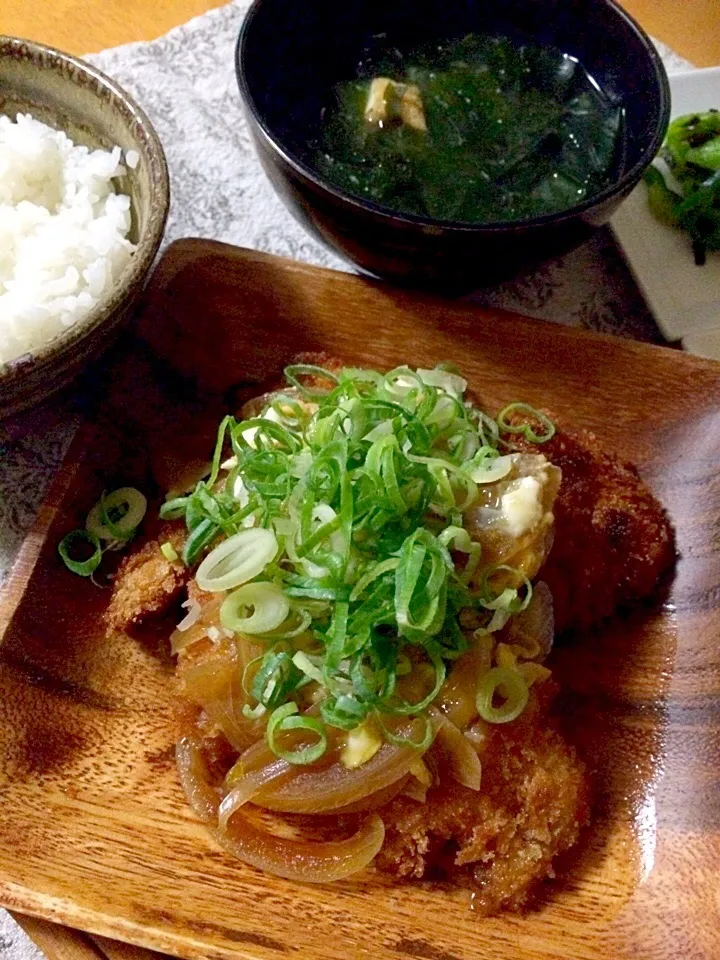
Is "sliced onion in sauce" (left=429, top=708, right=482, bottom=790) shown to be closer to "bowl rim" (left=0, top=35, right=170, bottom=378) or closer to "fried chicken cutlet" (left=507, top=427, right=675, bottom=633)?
"fried chicken cutlet" (left=507, top=427, right=675, bottom=633)

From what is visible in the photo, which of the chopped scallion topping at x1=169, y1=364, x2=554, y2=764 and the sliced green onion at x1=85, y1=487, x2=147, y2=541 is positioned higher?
the chopped scallion topping at x1=169, y1=364, x2=554, y2=764

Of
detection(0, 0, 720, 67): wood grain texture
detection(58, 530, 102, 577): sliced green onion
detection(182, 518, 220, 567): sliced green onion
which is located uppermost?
detection(0, 0, 720, 67): wood grain texture

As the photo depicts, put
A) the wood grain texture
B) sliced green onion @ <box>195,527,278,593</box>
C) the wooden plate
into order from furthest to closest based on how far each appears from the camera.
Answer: the wood grain texture, sliced green onion @ <box>195,527,278,593</box>, the wooden plate

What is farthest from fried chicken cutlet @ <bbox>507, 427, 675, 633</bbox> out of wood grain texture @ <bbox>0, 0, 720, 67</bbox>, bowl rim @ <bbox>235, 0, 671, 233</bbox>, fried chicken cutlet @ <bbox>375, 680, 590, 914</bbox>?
wood grain texture @ <bbox>0, 0, 720, 67</bbox>

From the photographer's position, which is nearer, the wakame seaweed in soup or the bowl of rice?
the bowl of rice

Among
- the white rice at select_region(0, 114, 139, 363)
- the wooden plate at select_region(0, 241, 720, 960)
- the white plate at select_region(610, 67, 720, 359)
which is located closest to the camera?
the wooden plate at select_region(0, 241, 720, 960)

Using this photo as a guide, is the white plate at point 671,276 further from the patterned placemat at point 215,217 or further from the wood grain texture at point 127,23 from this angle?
the wood grain texture at point 127,23

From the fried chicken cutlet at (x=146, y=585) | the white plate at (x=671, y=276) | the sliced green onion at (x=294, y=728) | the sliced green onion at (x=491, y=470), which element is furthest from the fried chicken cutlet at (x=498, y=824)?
the white plate at (x=671, y=276)
